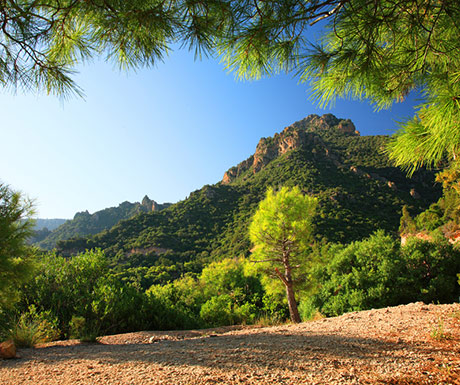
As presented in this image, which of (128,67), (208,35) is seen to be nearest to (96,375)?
(128,67)

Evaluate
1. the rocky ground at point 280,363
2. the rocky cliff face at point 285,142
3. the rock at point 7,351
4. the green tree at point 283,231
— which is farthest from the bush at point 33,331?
the rocky cliff face at point 285,142

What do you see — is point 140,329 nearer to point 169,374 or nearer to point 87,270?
point 87,270

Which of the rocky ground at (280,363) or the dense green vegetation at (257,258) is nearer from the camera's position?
the rocky ground at (280,363)

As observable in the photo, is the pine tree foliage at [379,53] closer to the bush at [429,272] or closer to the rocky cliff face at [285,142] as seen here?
the bush at [429,272]

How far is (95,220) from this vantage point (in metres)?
74.1

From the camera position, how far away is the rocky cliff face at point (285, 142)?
6069cm

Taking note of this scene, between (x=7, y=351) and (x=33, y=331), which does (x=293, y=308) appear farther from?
(x=7, y=351)

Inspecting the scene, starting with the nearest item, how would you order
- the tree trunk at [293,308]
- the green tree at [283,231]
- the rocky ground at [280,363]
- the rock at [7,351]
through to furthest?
the rocky ground at [280,363] → the rock at [7,351] → the tree trunk at [293,308] → the green tree at [283,231]

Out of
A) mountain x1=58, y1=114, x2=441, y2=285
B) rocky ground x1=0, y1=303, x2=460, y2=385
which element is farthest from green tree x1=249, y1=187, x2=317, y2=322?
mountain x1=58, y1=114, x2=441, y2=285

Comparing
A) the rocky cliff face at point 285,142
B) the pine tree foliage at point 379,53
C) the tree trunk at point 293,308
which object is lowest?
the tree trunk at point 293,308

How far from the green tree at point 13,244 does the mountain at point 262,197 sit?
93.2ft

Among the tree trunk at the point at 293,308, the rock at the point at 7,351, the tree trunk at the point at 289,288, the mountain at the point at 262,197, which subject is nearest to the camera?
the rock at the point at 7,351

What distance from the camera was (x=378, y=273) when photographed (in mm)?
9969

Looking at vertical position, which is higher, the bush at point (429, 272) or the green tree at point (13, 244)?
the green tree at point (13, 244)
